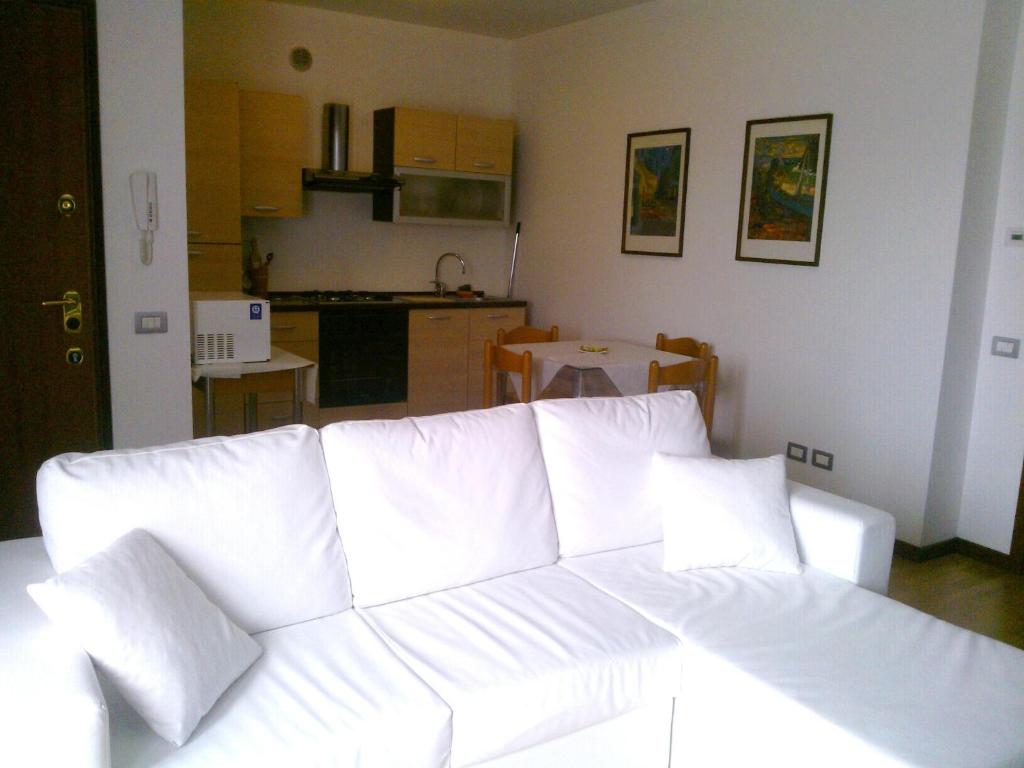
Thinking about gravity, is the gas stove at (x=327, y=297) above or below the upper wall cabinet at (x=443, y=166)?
below

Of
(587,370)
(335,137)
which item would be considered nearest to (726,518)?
(587,370)

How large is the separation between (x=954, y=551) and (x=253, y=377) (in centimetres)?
328

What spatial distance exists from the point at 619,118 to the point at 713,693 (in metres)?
4.03

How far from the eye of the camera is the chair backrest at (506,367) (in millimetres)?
3848

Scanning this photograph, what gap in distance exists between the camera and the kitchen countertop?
16.5 ft

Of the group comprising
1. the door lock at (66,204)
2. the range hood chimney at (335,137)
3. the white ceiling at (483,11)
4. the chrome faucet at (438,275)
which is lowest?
the chrome faucet at (438,275)

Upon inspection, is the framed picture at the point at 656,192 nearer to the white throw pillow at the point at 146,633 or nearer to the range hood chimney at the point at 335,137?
the range hood chimney at the point at 335,137

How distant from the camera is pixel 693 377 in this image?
4031mm

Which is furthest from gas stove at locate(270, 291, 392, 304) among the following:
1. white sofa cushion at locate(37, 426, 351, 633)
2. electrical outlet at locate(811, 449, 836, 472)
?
white sofa cushion at locate(37, 426, 351, 633)

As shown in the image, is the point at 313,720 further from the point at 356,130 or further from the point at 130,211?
the point at 356,130

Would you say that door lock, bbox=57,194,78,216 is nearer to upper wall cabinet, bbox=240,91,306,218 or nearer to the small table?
the small table

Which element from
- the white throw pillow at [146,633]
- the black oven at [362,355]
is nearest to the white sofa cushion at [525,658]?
the white throw pillow at [146,633]

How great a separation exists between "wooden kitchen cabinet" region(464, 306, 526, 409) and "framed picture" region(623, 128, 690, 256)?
43.1 inches

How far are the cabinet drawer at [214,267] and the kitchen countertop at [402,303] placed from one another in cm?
27
